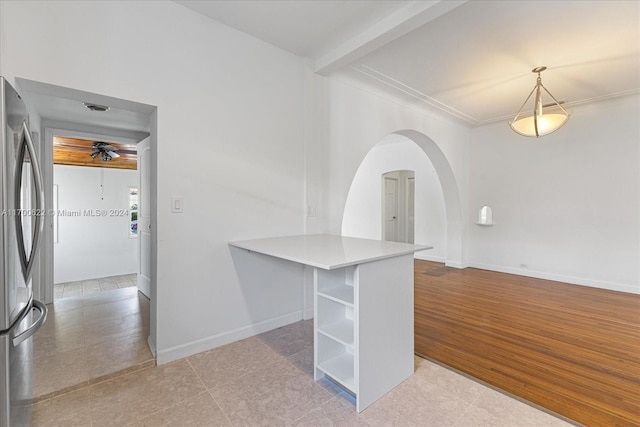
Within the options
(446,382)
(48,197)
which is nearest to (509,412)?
(446,382)

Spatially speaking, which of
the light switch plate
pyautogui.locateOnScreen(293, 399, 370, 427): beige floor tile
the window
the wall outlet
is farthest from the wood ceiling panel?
pyautogui.locateOnScreen(293, 399, 370, 427): beige floor tile

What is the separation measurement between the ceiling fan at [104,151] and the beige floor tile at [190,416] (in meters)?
4.17

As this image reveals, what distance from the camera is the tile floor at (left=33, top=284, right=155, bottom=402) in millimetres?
2057

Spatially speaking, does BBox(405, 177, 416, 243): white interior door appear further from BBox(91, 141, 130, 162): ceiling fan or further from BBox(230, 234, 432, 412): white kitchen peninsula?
BBox(91, 141, 130, 162): ceiling fan

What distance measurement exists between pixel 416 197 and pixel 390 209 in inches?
45.4

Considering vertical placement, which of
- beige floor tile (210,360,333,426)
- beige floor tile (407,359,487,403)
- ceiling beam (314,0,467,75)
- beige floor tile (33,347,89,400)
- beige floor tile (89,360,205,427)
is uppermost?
ceiling beam (314,0,467,75)

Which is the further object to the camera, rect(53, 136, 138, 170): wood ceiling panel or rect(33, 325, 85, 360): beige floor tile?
rect(53, 136, 138, 170): wood ceiling panel

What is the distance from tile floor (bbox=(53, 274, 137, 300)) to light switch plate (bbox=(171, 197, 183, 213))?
3194 mm

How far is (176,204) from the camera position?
7.54ft

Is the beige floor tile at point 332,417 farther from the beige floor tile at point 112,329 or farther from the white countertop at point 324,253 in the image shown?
the beige floor tile at point 112,329

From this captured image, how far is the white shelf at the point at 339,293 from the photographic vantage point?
1924 millimetres

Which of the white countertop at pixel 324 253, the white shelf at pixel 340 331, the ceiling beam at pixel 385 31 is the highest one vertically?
the ceiling beam at pixel 385 31

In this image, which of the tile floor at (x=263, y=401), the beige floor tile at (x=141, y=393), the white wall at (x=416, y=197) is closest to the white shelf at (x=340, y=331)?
the tile floor at (x=263, y=401)

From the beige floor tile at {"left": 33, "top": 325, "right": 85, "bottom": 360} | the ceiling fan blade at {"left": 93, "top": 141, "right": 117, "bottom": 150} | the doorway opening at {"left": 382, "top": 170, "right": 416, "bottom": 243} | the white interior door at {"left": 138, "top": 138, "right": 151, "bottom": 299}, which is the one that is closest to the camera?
the beige floor tile at {"left": 33, "top": 325, "right": 85, "bottom": 360}
